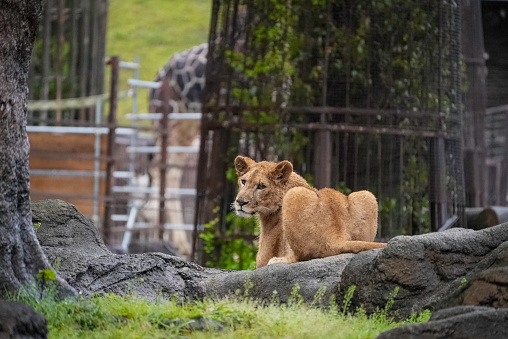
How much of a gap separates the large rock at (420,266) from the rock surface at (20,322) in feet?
8.43

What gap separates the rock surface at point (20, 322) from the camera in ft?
14.2

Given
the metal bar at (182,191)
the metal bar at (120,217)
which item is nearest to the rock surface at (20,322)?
the metal bar at (120,217)

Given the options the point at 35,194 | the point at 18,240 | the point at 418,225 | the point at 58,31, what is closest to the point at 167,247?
the point at 35,194

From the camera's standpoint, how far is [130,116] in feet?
56.0

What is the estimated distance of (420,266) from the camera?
5.92 m

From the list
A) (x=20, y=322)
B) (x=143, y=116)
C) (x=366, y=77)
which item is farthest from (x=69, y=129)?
(x=20, y=322)

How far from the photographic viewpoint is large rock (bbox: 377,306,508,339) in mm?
4449

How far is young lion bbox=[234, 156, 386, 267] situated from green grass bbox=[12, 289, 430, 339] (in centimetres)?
119

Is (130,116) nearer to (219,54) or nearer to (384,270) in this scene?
(219,54)

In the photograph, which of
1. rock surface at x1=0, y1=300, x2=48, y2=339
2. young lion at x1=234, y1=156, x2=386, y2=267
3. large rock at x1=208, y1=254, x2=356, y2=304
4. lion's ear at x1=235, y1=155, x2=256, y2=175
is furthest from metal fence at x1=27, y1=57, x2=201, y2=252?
rock surface at x1=0, y1=300, x2=48, y2=339

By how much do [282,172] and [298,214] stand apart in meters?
0.55

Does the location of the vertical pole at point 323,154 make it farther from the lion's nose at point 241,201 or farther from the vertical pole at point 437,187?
the lion's nose at point 241,201

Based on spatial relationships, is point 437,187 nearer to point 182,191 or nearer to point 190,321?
point 190,321

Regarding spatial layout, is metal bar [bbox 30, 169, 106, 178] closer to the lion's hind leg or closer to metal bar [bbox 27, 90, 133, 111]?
metal bar [bbox 27, 90, 133, 111]
